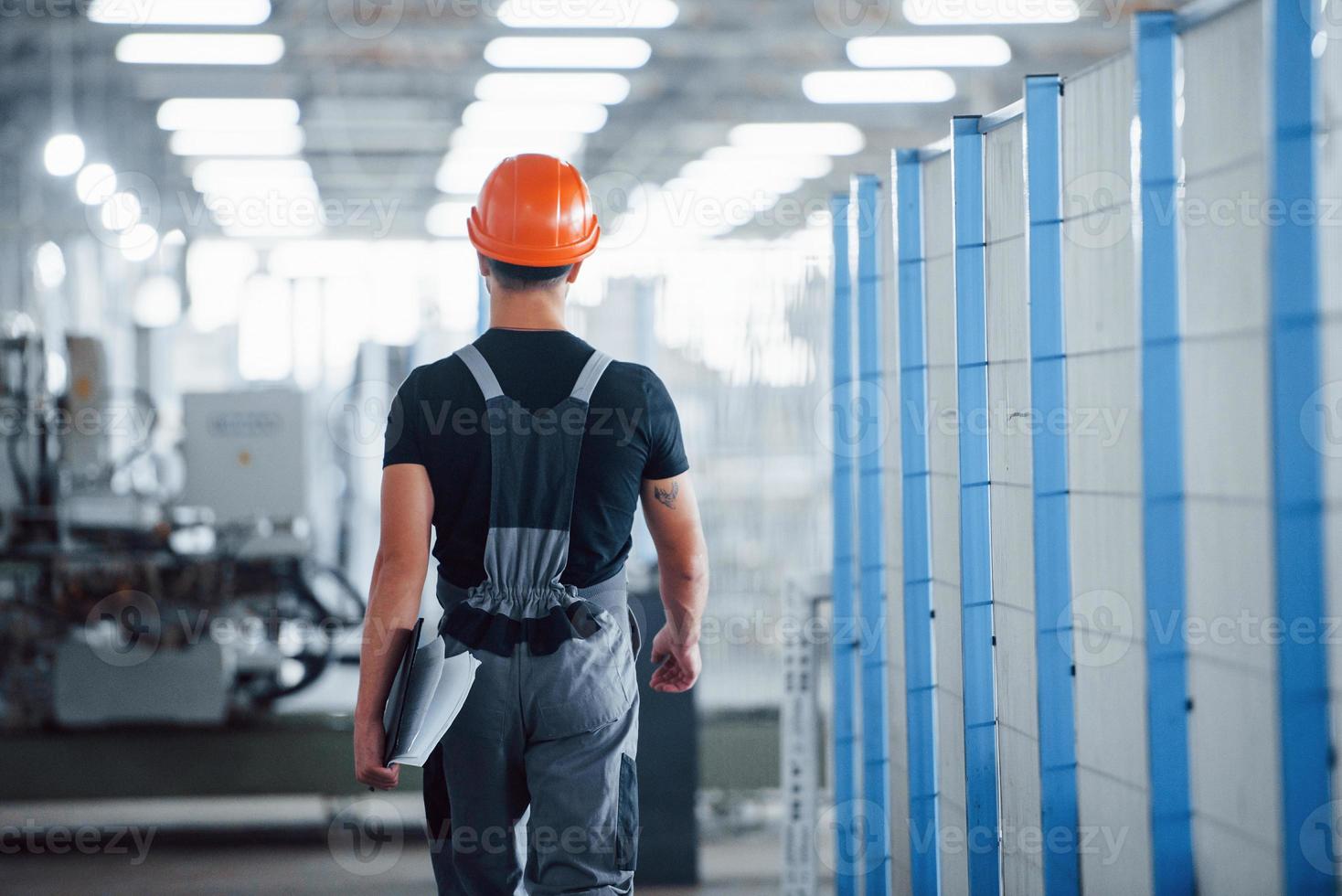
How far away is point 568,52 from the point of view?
644cm

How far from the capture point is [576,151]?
8016 millimetres

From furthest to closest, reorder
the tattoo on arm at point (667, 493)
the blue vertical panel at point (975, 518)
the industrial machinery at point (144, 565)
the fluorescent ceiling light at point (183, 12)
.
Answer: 1. the fluorescent ceiling light at point (183, 12)
2. the industrial machinery at point (144, 565)
3. the blue vertical panel at point (975, 518)
4. the tattoo on arm at point (667, 493)

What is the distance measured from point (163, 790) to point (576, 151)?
4790mm

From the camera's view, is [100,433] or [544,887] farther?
[100,433]

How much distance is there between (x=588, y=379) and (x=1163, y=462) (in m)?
0.79

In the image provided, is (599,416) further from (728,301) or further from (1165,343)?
(728,301)

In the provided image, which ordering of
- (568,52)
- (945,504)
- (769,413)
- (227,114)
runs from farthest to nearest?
1. (227,114)
2. (568,52)
3. (769,413)
4. (945,504)

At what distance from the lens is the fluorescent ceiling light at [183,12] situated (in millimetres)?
5844

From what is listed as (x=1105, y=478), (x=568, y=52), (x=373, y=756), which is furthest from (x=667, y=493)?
(x=568, y=52)

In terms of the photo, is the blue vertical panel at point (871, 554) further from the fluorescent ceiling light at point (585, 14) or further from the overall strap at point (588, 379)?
the fluorescent ceiling light at point (585, 14)

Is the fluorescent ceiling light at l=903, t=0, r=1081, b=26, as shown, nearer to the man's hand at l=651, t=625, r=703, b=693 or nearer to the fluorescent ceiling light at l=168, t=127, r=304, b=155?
the fluorescent ceiling light at l=168, t=127, r=304, b=155

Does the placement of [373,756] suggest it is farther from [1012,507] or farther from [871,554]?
[871,554]

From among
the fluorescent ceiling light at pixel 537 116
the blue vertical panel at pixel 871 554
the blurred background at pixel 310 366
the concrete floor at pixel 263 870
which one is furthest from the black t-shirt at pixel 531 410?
the fluorescent ceiling light at pixel 537 116

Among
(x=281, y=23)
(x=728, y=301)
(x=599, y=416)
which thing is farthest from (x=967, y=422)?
(x=281, y=23)
